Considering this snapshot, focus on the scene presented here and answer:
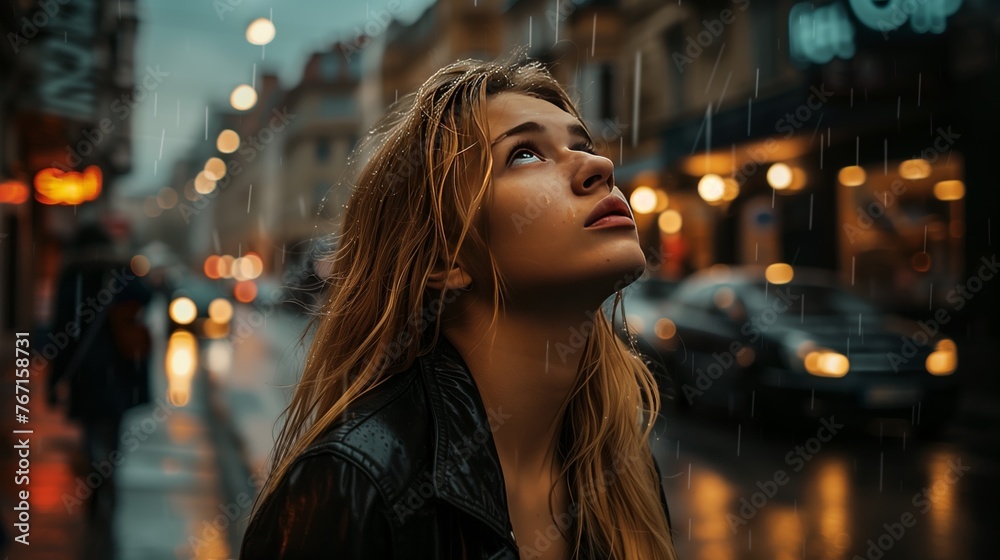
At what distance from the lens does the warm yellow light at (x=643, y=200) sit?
2183 centimetres

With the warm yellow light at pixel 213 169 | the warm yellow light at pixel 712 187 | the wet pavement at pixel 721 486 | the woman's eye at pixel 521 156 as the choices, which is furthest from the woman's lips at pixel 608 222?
the warm yellow light at pixel 213 169

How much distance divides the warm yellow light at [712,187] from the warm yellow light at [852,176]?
3.39 metres

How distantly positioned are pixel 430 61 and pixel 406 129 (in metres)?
34.9

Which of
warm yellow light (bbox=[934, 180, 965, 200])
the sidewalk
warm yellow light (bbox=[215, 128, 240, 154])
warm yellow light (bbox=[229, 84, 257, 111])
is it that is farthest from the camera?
warm yellow light (bbox=[215, 128, 240, 154])

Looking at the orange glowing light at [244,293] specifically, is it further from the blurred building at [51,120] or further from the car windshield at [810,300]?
the car windshield at [810,300]

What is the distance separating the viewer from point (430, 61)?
3541cm

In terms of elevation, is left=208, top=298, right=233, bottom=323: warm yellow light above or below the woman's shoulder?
below

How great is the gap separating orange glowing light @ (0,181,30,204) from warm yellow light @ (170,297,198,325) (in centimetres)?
479

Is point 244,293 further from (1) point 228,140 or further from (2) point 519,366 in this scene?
(2) point 519,366

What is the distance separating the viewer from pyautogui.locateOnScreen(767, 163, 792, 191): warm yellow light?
63.0 ft

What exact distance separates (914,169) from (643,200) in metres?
7.52

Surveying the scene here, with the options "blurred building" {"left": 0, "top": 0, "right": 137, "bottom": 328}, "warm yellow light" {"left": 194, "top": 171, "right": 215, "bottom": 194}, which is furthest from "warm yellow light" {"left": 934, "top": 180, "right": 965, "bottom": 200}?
"warm yellow light" {"left": 194, "top": 171, "right": 215, "bottom": 194}

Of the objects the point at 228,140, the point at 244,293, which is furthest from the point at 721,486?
the point at 244,293

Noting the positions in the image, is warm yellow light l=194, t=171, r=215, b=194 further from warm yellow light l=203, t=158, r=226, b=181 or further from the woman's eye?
the woman's eye
